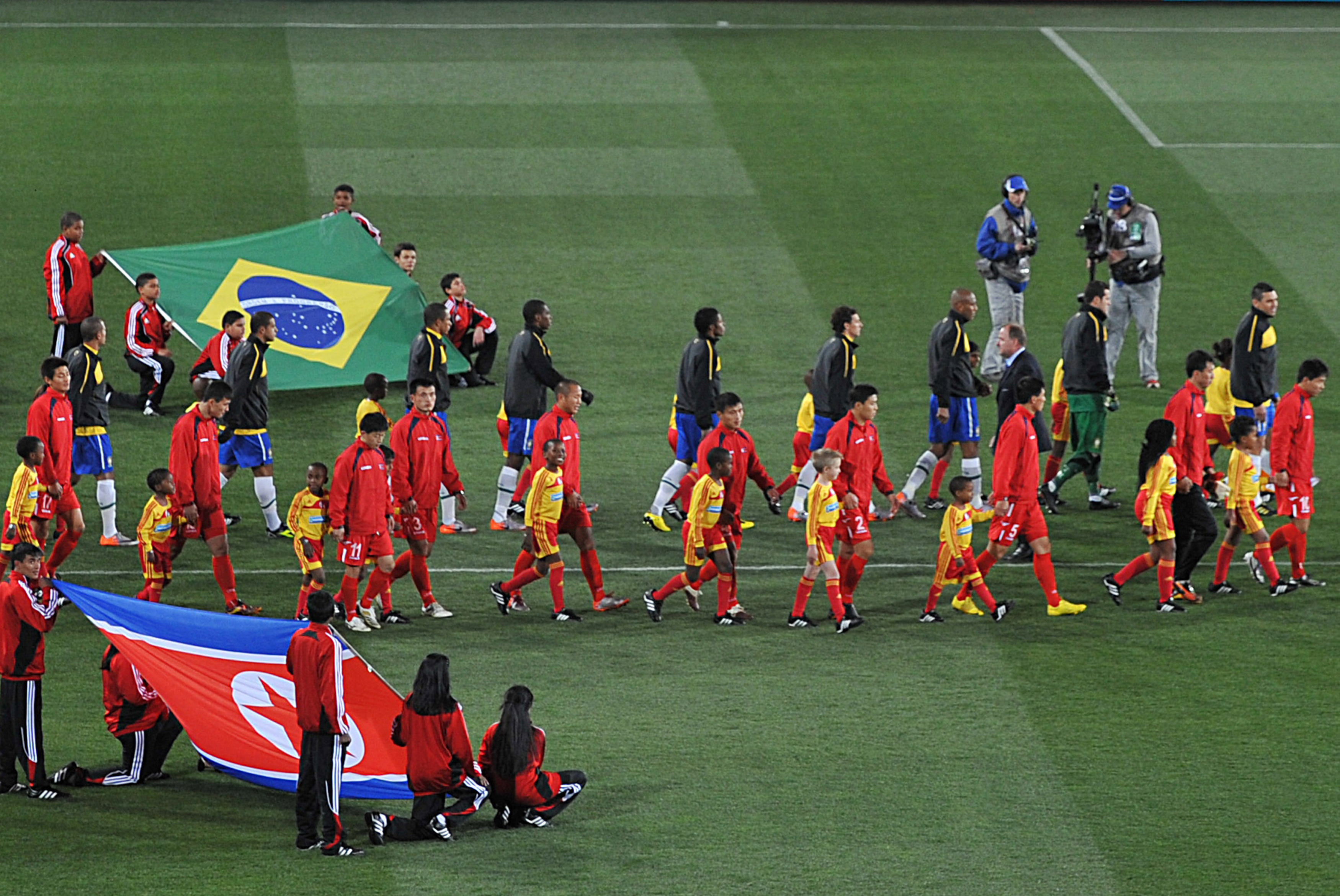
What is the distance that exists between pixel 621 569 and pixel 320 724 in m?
5.81

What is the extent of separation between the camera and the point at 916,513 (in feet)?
61.0

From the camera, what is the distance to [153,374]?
21.0 m

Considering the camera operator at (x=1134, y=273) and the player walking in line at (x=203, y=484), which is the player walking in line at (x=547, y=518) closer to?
the player walking in line at (x=203, y=484)

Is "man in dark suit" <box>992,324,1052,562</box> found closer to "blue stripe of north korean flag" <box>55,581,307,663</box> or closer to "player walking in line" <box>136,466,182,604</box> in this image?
"player walking in line" <box>136,466,182,604</box>

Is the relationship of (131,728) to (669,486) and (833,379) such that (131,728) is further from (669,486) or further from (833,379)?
(833,379)

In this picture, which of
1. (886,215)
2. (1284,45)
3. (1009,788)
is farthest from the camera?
(1284,45)

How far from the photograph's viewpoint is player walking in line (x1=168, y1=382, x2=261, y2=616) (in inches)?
599

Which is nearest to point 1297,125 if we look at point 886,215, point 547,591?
point 886,215

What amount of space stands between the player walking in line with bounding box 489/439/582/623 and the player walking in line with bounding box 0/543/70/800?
4.16m

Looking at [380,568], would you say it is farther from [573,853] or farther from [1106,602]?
[1106,602]

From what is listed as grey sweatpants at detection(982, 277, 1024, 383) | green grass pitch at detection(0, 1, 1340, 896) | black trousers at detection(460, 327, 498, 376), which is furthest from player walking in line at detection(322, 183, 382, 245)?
grey sweatpants at detection(982, 277, 1024, 383)

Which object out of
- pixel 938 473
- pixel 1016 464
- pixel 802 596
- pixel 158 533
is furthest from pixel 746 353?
pixel 158 533

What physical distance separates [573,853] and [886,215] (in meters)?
18.5

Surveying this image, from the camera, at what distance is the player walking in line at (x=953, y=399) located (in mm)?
18344
